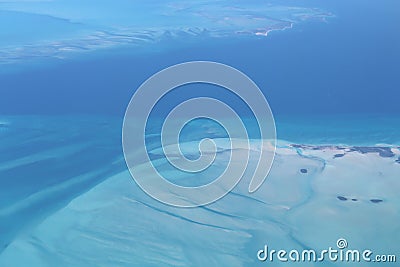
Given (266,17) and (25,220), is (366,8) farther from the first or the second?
(25,220)

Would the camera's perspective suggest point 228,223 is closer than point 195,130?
Yes

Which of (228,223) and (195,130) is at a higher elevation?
(195,130)

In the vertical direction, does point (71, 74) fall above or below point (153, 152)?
above

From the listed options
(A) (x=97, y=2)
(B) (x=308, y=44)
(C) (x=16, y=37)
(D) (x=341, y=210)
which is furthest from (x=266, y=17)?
(D) (x=341, y=210)

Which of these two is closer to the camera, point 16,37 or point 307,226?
point 307,226

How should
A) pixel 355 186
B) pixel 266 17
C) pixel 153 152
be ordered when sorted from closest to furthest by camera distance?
pixel 355 186 → pixel 153 152 → pixel 266 17
